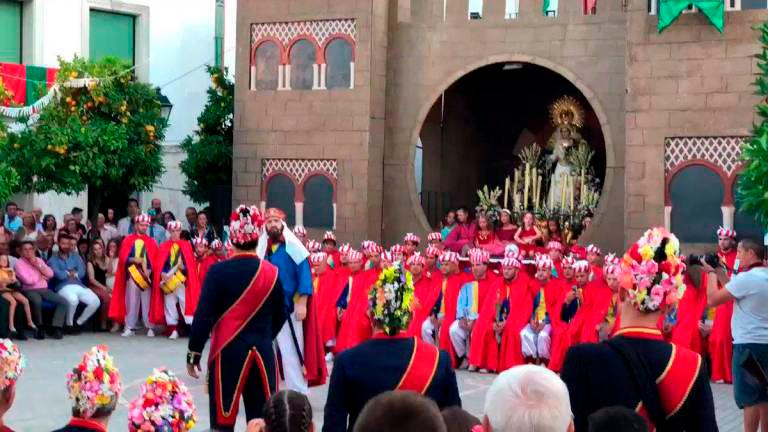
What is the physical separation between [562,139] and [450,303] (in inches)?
292

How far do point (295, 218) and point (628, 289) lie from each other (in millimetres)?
16597

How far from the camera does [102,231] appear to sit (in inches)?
828

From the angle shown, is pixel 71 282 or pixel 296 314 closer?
pixel 296 314

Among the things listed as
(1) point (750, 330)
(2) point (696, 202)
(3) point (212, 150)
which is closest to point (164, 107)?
(3) point (212, 150)

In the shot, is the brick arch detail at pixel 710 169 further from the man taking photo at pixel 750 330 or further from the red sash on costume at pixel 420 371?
the red sash on costume at pixel 420 371

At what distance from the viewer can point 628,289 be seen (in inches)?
232

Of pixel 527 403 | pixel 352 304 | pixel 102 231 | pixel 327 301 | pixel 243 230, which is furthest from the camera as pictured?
pixel 102 231

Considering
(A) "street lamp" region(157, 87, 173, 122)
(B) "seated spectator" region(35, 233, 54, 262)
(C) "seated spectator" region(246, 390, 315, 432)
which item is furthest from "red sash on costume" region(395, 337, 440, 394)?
(A) "street lamp" region(157, 87, 173, 122)

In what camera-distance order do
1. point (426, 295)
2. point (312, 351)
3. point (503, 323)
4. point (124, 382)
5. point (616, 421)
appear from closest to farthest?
point (616, 421)
point (312, 351)
point (124, 382)
point (503, 323)
point (426, 295)

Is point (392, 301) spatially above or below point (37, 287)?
above

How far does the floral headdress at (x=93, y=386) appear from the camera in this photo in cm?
546

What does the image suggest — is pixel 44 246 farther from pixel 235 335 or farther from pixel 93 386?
pixel 93 386

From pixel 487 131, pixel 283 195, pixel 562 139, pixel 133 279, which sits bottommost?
pixel 133 279

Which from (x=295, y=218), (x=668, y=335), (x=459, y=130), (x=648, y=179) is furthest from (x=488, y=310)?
(x=459, y=130)
